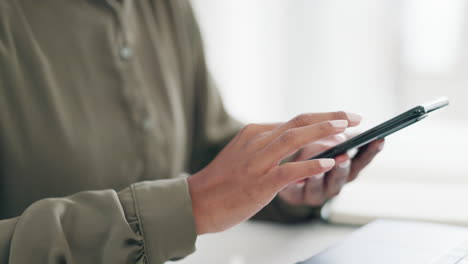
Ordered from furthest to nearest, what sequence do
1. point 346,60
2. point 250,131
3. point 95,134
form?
point 346,60, point 95,134, point 250,131

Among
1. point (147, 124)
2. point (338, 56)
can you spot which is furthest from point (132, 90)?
point (338, 56)

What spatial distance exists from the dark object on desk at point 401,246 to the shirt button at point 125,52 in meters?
0.41

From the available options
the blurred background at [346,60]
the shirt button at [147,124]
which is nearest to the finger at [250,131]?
the shirt button at [147,124]

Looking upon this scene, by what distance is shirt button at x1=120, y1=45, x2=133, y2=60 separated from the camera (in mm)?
759

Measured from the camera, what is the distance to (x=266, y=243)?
69 centimetres

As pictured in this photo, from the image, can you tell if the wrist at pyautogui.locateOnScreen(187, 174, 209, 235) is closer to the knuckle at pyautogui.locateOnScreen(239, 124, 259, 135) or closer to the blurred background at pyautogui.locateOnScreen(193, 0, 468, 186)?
the knuckle at pyautogui.locateOnScreen(239, 124, 259, 135)

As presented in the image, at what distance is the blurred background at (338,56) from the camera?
164 cm

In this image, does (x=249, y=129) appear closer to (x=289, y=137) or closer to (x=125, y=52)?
(x=289, y=137)

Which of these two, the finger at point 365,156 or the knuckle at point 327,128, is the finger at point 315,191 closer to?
the finger at point 365,156

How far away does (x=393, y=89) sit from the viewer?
1720 mm

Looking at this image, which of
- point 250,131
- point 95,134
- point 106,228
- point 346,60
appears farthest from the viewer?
point 346,60

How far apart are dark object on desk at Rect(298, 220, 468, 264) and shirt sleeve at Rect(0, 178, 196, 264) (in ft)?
0.45

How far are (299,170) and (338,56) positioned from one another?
126 cm

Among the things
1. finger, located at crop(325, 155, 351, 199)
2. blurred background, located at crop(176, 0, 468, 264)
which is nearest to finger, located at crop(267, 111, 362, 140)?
finger, located at crop(325, 155, 351, 199)
